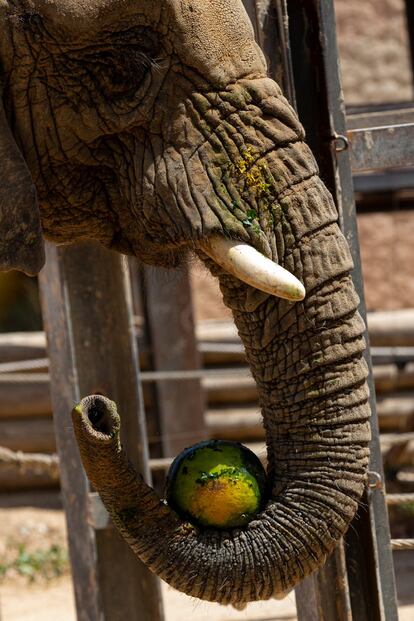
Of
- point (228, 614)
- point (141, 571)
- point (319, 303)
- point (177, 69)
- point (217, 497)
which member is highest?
point (177, 69)

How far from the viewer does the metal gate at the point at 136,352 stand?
3.06 meters

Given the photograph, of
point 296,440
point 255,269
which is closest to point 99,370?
point 296,440

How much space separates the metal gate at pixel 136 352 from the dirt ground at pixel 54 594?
2.35 ft

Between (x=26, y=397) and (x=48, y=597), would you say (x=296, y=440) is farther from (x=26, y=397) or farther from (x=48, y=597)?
(x=26, y=397)

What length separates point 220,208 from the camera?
2.71m

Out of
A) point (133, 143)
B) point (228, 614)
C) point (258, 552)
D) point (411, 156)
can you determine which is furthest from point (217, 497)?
point (228, 614)

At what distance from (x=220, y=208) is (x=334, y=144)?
496mm

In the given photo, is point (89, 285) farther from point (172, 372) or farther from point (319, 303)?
point (172, 372)

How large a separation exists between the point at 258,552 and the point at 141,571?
1291mm

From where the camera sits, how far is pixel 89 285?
12.3ft

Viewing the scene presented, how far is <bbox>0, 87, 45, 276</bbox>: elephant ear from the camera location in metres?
2.79

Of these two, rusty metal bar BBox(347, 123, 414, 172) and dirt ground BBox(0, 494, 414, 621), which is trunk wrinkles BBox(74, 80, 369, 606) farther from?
dirt ground BBox(0, 494, 414, 621)

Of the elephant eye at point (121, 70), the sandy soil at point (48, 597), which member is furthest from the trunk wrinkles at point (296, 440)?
the sandy soil at point (48, 597)

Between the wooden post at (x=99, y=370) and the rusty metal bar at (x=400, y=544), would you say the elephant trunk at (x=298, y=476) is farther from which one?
the wooden post at (x=99, y=370)
